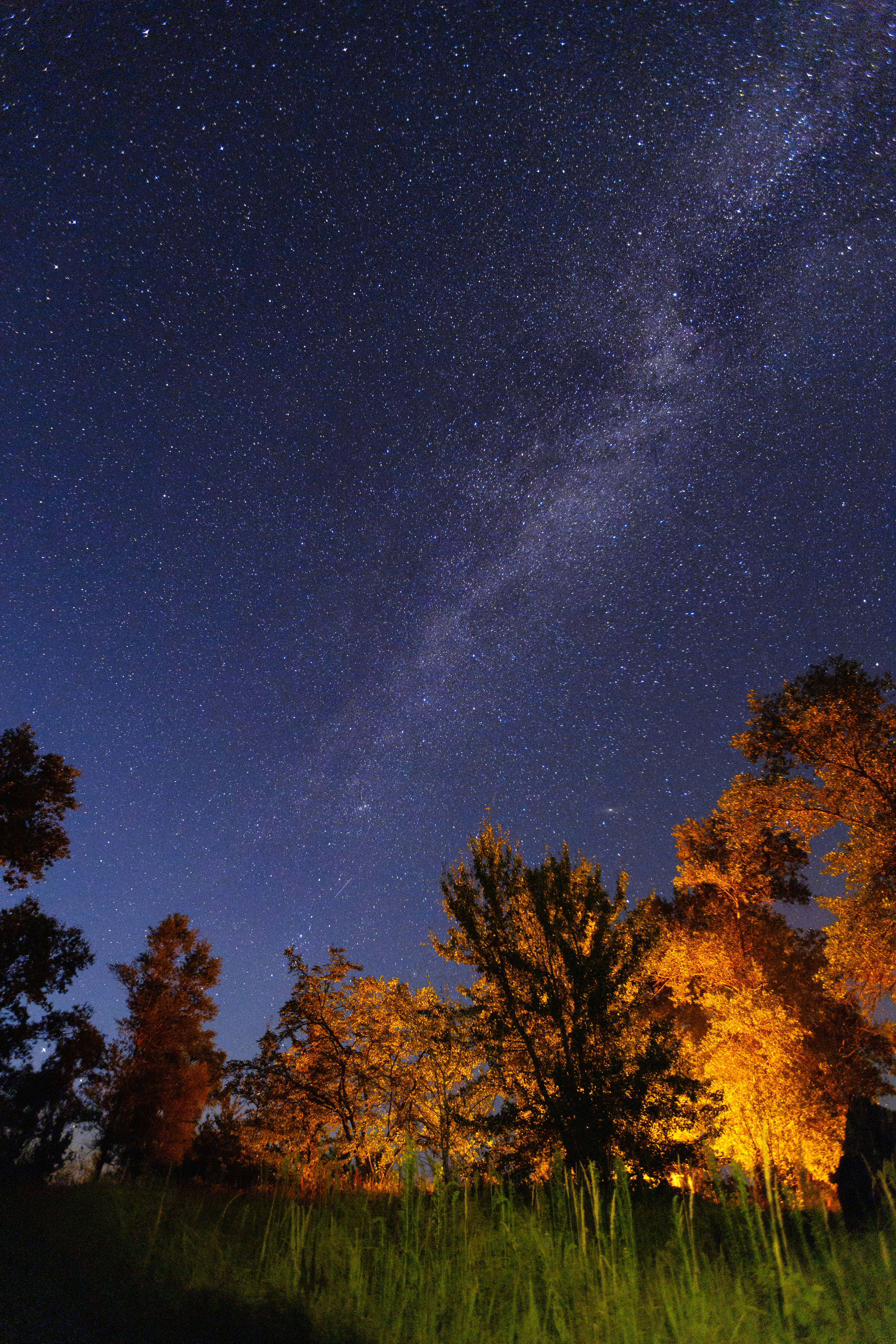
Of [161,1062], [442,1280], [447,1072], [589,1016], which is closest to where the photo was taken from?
[442,1280]

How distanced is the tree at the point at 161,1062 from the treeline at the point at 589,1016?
5.36 feet

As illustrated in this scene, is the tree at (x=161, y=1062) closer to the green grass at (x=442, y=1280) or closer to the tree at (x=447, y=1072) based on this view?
the tree at (x=447, y=1072)

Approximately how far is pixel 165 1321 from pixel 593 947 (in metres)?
12.7

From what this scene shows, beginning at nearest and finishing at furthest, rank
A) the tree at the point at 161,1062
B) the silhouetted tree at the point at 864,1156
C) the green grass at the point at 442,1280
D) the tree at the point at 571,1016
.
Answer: the green grass at the point at 442,1280
the silhouetted tree at the point at 864,1156
the tree at the point at 571,1016
the tree at the point at 161,1062

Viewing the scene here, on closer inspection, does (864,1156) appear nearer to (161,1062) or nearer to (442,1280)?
(442,1280)

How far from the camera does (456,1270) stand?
505 centimetres

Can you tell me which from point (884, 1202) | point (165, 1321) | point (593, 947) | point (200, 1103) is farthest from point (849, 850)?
point (200, 1103)

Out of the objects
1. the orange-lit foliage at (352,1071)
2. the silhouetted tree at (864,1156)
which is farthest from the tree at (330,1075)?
the silhouetted tree at (864,1156)

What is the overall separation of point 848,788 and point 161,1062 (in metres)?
26.7

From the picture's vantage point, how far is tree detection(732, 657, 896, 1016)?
1549cm

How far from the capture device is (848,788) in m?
16.2

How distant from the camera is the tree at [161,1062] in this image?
86.9ft

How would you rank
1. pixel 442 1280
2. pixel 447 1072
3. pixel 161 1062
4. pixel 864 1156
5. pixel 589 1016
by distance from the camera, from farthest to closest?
1. pixel 161 1062
2. pixel 447 1072
3. pixel 589 1016
4. pixel 864 1156
5. pixel 442 1280

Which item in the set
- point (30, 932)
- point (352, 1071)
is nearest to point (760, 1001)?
point (352, 1071)
